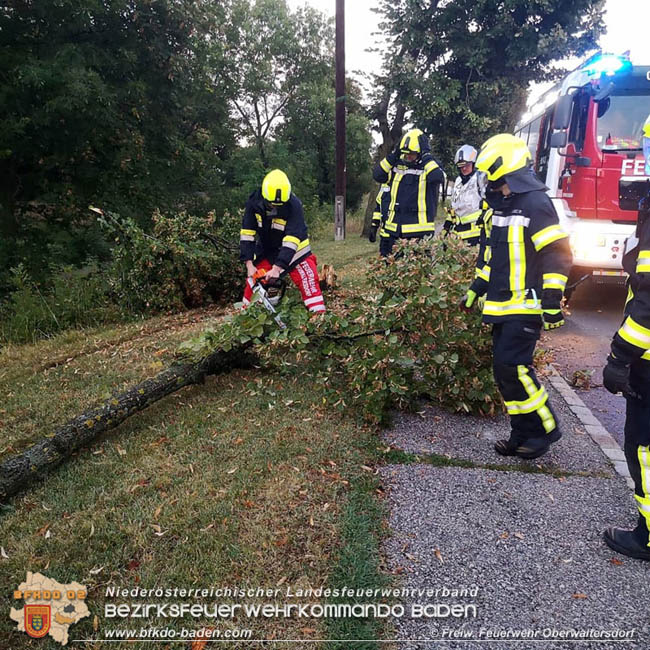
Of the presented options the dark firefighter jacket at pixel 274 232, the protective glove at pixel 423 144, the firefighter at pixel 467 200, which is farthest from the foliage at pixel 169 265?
the firefighter at pixel 467 200

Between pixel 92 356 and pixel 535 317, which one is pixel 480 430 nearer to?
pixel 535 317

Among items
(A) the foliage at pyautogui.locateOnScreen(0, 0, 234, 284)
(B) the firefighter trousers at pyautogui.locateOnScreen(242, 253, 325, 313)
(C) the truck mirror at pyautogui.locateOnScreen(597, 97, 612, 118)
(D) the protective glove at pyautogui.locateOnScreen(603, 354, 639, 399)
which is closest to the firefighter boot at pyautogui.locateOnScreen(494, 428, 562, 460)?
(D) the protective glove at pyautogui.locateOnScreen(603, 354, 639, 399)

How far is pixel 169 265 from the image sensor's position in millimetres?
6836

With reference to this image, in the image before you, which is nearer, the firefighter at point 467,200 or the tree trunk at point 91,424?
the tree trunk at point 91,424

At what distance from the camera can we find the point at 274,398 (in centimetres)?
429

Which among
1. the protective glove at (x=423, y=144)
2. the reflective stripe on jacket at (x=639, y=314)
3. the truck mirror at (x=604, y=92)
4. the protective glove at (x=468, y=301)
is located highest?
the truck mirror at (x=604, y=92)

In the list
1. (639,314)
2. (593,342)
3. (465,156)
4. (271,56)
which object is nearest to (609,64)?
(465,156)

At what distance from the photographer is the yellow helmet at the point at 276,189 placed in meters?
4.98

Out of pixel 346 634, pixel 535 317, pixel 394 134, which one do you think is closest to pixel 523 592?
pixel 346 634

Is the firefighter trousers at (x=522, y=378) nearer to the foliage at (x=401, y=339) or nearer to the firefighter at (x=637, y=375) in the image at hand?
the foliage at (x=401, y=339)

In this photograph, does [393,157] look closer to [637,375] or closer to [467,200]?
[467,200]

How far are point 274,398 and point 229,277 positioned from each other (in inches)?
141

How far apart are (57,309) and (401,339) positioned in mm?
5351

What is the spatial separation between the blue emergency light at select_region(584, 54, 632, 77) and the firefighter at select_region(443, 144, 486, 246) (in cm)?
195
